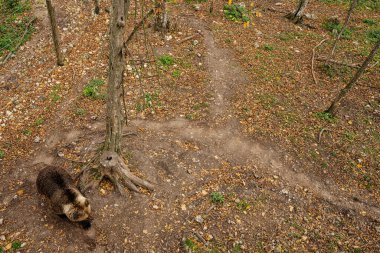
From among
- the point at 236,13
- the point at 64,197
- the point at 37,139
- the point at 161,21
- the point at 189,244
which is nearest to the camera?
the point at 64,197

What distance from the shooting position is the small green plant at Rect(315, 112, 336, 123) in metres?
11.2

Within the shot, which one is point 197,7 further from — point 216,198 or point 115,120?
point 216,198

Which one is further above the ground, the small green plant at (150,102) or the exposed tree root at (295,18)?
the exposed tree root at (295,18)

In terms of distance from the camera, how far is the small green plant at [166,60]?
13.0m

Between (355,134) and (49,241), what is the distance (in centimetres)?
1072

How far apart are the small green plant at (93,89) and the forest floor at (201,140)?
55 mm

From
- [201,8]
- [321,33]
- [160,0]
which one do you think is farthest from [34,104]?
[321,33]

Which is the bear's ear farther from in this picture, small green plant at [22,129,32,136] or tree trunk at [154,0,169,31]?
tree trunk at [154,0,169,31]

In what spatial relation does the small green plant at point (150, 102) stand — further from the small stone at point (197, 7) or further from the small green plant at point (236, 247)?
the small stone at point (197, 7)

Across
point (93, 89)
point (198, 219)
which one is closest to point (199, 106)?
point (93, 89)

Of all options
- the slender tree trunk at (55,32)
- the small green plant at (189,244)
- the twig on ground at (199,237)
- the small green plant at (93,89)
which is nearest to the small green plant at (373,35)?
the small green plant at (93,89)

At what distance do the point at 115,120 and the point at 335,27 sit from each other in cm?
1525

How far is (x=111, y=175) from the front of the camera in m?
7.89

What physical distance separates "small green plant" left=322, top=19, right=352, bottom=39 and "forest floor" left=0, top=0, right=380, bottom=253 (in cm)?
94
